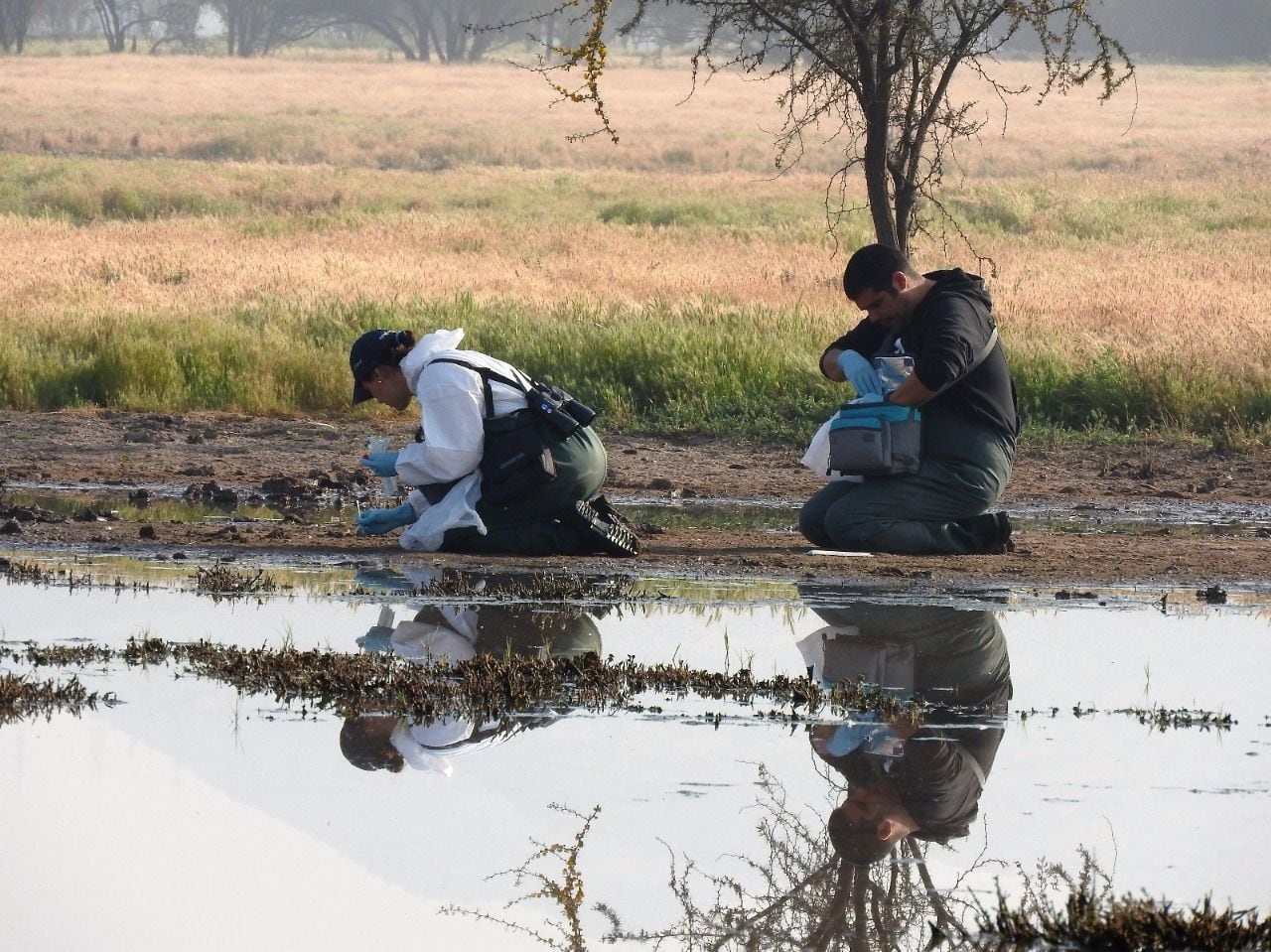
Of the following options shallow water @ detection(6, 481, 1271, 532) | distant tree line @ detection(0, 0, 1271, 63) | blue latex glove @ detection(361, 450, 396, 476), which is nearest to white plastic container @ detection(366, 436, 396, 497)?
blue latex glove @ detection(361, 450, 396, 476)

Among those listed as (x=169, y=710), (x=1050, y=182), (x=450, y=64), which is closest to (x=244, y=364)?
(x=169, y=710)

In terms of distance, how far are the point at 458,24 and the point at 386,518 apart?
3270 inches

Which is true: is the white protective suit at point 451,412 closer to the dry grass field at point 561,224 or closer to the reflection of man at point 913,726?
the reflection of man at point 913,726

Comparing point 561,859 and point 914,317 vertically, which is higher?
point 914,317


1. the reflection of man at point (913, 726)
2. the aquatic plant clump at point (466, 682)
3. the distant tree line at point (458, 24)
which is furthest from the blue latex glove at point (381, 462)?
the distant tree line at point (458, 24)

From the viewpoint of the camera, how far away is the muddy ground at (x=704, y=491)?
930 cm

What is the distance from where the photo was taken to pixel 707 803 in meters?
5.24

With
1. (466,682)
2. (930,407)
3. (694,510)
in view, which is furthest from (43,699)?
(694,510)

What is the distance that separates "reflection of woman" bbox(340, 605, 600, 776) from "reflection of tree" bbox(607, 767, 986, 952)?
3.51ft

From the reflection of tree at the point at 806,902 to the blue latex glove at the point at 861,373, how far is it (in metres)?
4.43

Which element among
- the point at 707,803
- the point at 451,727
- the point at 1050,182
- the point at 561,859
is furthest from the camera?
the point at 1050,182

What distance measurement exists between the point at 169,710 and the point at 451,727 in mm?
869

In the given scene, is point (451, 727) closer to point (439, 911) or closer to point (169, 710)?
point (169, 710)

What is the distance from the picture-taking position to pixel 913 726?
5973 mm
